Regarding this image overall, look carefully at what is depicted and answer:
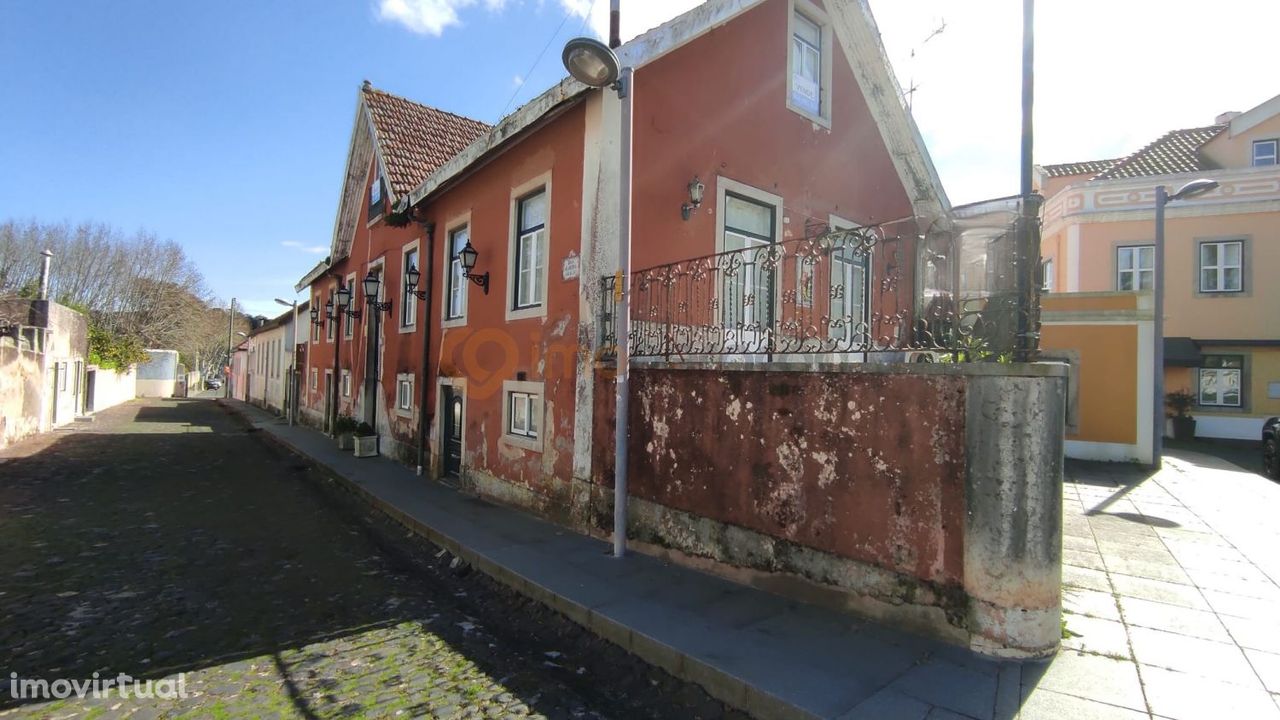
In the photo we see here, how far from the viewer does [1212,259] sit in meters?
18.4

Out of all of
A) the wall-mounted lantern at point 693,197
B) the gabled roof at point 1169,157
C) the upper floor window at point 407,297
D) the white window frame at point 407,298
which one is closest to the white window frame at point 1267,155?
the gabled roof at point 1169,157

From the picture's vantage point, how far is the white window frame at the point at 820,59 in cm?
887

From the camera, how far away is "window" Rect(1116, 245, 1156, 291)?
18.2 metres

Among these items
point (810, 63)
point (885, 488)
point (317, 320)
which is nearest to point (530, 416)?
point (885, 488)

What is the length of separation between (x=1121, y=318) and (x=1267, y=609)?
9428 mm

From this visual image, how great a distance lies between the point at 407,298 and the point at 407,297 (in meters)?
0.02

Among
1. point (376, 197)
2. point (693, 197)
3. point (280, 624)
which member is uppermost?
point (376, 197)

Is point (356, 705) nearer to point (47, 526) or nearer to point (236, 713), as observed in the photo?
point (236, 713)

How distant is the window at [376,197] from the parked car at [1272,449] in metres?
19.8

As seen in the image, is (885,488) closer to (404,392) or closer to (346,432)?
(404,392)

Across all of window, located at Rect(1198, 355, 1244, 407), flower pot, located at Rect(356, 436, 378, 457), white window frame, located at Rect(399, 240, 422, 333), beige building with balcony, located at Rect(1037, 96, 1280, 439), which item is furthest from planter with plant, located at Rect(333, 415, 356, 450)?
window, located at Rect(1198, 355, 1244, 407)

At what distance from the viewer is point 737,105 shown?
8016mm

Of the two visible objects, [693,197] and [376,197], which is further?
[376,197]

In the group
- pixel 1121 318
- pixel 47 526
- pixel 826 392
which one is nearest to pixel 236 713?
pixel 826 392
